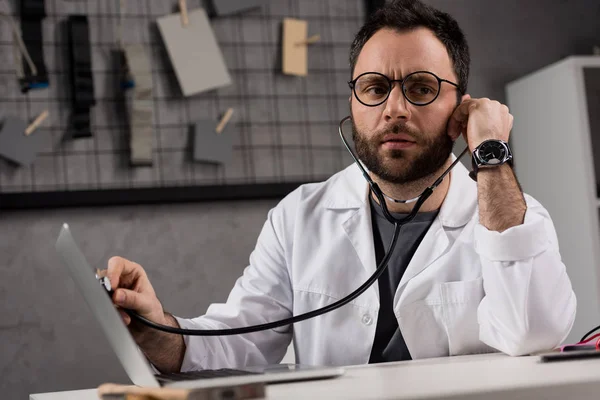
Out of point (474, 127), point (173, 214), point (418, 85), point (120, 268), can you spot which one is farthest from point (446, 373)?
point (173, 214)

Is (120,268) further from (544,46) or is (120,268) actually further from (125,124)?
(544,46)

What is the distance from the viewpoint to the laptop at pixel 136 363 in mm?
895

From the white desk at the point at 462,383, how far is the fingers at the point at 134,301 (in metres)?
0.15

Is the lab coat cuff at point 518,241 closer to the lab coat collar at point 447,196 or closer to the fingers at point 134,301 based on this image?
the lab coat collar at point 447,196

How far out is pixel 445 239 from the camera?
148cm

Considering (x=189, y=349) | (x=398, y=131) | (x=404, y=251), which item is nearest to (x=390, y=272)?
(x=404, y=251)

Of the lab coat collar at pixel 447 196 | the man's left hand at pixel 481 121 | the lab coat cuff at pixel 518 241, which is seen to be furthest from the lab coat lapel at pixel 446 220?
the lab coat cuff at pixel 518 241

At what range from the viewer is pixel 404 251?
153 centimetres

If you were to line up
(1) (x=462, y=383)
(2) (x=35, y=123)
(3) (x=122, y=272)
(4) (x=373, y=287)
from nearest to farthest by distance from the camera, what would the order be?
(1) (x=462, y=383)
(3) (x=122, y=272)
(4) (x=373, y=287)
(2) (x=35, y=123)

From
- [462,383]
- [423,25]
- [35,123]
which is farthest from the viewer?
[35,123]

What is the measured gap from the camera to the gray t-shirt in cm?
142

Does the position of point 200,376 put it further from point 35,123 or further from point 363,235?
point 35,123

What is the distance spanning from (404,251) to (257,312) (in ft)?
1.04

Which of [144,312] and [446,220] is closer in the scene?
[144,312]
